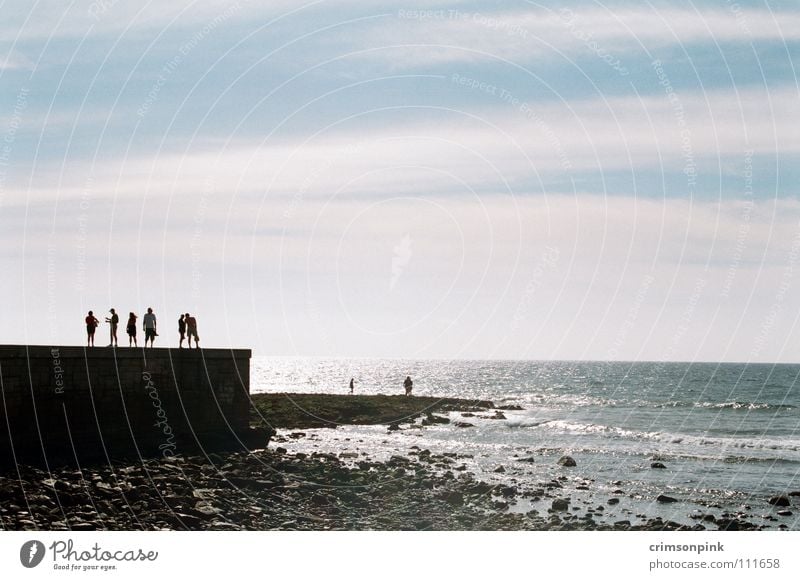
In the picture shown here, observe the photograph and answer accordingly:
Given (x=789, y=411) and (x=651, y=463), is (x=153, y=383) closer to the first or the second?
(x=651, y=463)

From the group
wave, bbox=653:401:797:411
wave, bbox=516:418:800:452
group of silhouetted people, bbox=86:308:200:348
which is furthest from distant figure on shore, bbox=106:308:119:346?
wave, bbox=653:401:797:411

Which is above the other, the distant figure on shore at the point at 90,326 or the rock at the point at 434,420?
the distant figure on shore at the point at 90,326

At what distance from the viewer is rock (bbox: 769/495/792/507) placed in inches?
1222

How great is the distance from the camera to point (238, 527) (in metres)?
21.9

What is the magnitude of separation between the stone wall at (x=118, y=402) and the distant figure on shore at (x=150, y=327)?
693mm

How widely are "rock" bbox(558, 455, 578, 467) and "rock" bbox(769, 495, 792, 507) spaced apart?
9037 mm

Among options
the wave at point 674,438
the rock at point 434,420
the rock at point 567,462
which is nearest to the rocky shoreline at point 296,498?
the rock at point 567,462

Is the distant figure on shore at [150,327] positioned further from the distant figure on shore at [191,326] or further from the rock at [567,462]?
the rock at [567,462]

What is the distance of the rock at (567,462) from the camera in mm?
39106

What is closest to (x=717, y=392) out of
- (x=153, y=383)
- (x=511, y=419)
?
(x=511, y=419)

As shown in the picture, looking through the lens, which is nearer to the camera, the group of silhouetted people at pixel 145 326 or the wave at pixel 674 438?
the group of silhouetted people at pixel 145 326

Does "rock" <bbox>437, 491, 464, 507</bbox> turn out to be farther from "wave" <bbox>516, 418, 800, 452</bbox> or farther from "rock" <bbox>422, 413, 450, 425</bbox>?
"rock" <bbox>422, 413, 450, 425</bbox>
